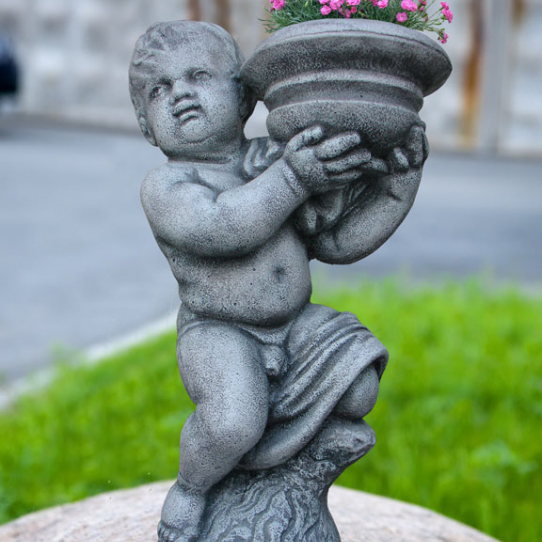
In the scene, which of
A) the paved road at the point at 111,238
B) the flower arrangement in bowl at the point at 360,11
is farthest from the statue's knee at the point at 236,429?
the paved road at the point at 111,238

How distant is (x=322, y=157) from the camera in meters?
1.91

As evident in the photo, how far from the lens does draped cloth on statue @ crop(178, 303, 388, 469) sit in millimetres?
2053

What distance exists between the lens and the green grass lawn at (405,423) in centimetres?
358

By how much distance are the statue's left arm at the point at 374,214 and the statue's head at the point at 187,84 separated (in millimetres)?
377

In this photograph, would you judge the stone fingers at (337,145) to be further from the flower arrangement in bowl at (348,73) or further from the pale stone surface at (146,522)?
the pale stone surface at (146,522)

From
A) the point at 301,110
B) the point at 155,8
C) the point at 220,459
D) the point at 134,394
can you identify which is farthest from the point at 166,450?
the point at 155,8

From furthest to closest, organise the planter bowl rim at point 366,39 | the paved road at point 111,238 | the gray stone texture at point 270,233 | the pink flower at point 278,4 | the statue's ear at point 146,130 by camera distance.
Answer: the paved road at point 111,238
the statue's ear at point 146,130
the pink flower at point 278,4
the gray stone texture at point 270,233
the planter bowl rim at point 366,39

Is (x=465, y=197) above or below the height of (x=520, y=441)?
below

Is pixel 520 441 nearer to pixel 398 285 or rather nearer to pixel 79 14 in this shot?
pixel 398 285

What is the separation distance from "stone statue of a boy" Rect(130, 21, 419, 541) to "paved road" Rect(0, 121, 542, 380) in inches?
87.2

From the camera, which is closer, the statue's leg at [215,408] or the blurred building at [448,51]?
the statue's leg at [215,408]

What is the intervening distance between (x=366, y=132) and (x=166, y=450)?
8.03 ft

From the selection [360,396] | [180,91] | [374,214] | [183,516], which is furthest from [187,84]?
[183,516]

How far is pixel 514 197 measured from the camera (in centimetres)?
929
